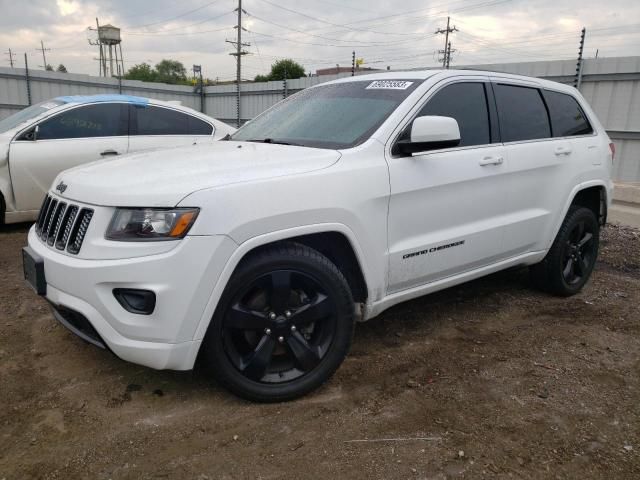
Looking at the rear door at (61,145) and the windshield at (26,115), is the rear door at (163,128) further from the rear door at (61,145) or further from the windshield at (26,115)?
the windshield at (26,115)

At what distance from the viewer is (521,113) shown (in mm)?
4012

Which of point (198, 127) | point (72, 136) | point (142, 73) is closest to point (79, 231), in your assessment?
point (72, 136)

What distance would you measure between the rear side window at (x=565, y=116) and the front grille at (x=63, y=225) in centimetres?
347

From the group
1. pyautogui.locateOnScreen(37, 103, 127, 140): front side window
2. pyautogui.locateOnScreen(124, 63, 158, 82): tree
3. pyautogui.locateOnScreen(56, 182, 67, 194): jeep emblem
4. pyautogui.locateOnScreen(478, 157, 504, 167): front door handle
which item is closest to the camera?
pyautogui.locateOnScreen(56, 182, 67, 194): jeep emblem

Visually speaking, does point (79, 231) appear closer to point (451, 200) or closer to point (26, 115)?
point (451, 200)

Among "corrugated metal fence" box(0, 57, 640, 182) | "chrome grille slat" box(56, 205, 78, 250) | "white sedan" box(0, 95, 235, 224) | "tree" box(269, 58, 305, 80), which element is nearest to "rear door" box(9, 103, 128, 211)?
"white sedan" box(0, 95, 235, 224)

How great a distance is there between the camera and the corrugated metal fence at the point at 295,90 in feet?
28.7

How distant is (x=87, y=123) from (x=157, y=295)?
4.83 meters

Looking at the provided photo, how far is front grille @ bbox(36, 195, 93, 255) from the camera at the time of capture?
8.46ft

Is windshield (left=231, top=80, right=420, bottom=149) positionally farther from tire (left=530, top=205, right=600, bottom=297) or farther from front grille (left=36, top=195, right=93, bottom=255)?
tire (left=530, top=205, right=600, bottom=297)

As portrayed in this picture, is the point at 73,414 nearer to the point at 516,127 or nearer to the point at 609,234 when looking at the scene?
the point at 516,127

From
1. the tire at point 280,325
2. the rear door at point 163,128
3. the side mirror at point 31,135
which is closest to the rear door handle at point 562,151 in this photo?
the tire at point 280,325

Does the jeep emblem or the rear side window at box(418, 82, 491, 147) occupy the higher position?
the rear side window at box(418, 82, 491, 147)

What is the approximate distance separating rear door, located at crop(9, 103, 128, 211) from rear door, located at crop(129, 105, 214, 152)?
129mm
